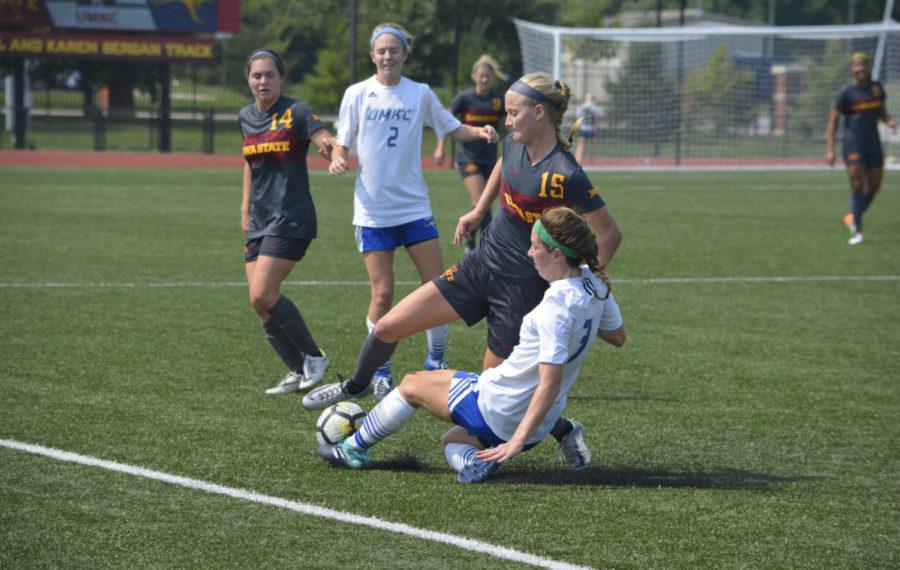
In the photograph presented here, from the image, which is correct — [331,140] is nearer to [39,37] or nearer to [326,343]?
[326,343]

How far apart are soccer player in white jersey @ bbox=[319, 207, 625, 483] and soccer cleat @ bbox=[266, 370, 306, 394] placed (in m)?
1.75

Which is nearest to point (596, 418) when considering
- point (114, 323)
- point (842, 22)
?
point (114, 323)

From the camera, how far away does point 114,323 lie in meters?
10.1

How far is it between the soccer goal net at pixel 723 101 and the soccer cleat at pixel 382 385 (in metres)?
25.0

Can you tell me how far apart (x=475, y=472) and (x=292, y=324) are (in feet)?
8.12

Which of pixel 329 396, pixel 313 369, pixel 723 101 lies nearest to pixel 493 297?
pixel 329 396

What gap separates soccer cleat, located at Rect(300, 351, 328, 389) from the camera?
25.9ft

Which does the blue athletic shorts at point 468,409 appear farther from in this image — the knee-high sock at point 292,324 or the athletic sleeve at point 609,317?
the knee-high sock at point 292,324

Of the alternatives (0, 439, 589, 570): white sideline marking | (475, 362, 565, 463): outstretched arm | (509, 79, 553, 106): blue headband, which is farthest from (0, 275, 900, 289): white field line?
(475, 362, 565, 463): outstretched arm

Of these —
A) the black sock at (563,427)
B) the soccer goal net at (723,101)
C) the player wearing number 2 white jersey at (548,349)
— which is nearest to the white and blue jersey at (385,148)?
the black sock at (563,427)

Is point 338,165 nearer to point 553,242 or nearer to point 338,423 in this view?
point 338,423

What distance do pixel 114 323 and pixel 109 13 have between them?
3081 centimetres

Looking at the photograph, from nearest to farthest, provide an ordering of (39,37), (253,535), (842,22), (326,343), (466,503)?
(253,535) → (466,503) → (326,343) → (39,37) → (842,22)

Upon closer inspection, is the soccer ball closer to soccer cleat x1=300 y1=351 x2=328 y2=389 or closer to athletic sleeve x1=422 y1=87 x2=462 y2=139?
soccer cleat x1=300 y1=351 x2=328 y2=389
